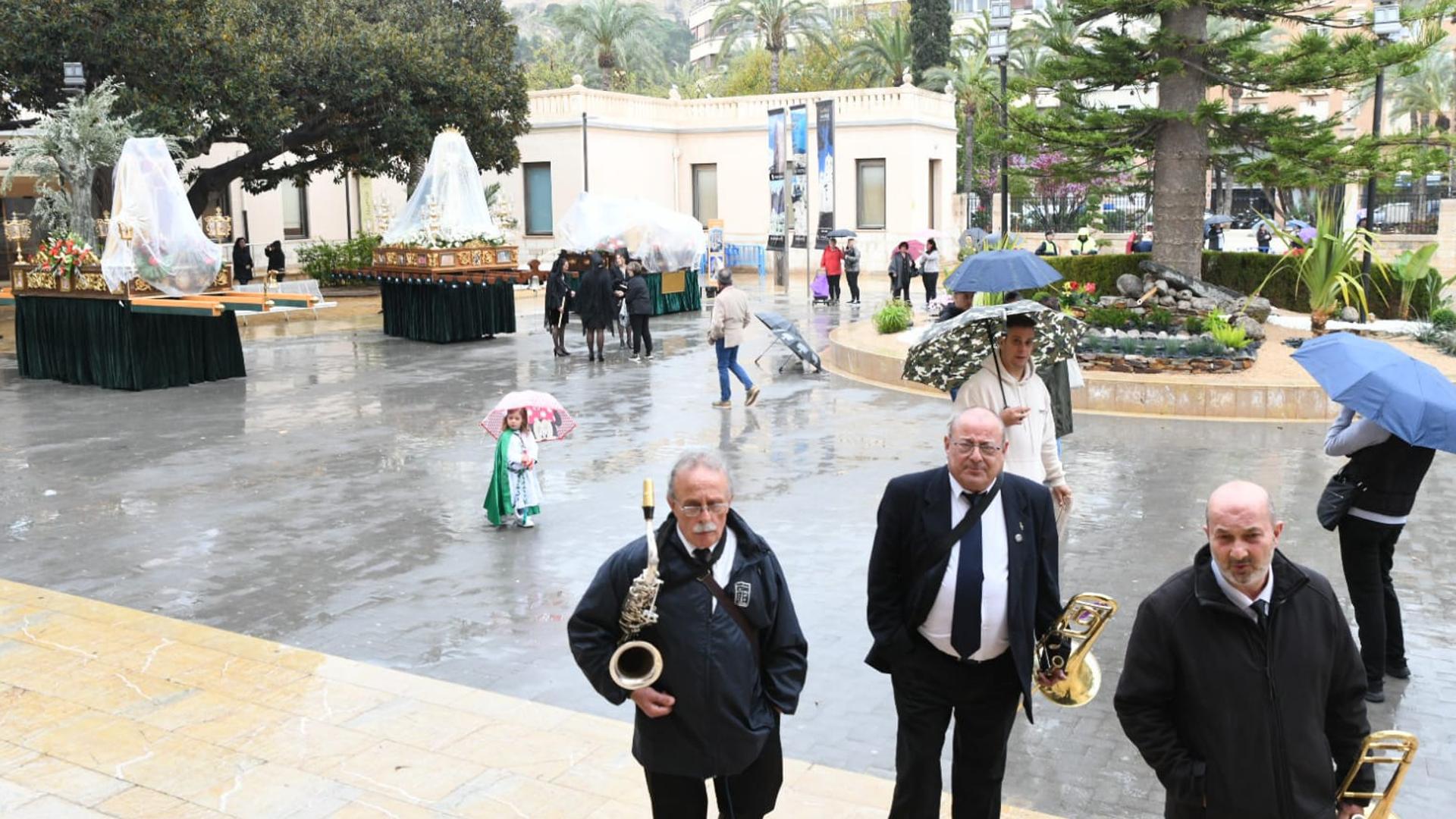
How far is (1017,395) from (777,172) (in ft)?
91.3

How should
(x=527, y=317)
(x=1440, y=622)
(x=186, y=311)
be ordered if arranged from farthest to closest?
(x=527, y=317), (x=186, y=311), (x=1440, y=622)

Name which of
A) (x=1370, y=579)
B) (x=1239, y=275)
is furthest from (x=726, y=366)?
(x=1370, y=579)

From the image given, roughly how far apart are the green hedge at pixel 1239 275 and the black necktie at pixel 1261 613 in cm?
1732

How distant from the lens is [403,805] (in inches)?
207

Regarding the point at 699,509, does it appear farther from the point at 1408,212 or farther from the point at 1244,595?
the point at 1408,212

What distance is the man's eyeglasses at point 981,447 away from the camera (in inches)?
172

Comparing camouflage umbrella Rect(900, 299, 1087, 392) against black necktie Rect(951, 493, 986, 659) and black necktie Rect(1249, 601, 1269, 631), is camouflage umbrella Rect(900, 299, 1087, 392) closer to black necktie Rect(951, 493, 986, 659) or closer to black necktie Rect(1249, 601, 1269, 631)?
black necktie Rect(951, 493, 986, 659)

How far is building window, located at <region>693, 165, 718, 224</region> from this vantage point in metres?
45.8

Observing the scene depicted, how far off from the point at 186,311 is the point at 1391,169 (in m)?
15.8

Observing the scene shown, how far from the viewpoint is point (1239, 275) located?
2131 centimetres

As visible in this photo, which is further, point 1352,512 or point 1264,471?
point 1264,471

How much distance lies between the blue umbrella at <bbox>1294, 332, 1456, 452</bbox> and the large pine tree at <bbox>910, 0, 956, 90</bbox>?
48831 mm

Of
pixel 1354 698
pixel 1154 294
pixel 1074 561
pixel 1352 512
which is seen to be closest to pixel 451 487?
pixel 1074 561

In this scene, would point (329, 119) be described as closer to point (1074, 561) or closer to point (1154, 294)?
point (1154, 294)
